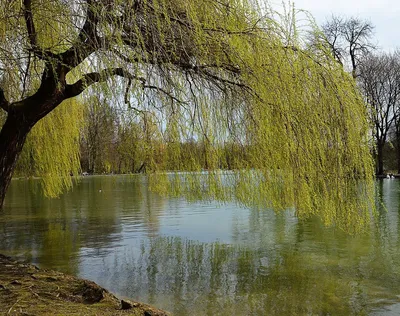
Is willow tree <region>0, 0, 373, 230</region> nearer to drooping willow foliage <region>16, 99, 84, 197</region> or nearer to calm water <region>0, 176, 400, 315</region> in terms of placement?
calm water <region>0, 176, 400, 315</region>

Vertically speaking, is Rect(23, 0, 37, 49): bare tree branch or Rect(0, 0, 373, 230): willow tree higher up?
Rect(23, 0, 37, 49): bare tree branch

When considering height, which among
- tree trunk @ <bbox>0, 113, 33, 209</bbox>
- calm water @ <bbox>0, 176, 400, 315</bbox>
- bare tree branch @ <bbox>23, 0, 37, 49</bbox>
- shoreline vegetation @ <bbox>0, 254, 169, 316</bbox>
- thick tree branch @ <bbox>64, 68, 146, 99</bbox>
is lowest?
calm water @ <bbox>0, 176, 400, 315</bbox>

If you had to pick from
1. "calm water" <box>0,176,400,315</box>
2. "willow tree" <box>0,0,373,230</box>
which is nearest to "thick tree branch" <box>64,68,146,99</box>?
"willow tree" <box>0,0,373,230</box>

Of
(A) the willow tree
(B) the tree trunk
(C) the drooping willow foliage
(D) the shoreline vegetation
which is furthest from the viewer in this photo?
(C) the drooping willow foliage

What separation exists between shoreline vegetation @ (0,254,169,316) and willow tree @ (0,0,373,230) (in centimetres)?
105

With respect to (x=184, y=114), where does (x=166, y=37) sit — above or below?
above

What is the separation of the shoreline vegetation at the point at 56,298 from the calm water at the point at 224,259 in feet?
1.81

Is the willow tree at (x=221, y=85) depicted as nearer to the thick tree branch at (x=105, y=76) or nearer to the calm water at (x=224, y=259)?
the thick tree branch at (x=105, y=76)

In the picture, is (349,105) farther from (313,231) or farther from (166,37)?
(313,231)

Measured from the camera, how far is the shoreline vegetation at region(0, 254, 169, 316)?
3572mm

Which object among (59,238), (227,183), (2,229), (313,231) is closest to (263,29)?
(227,183)

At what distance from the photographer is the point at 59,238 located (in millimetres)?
8688

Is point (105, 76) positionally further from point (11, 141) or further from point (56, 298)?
point (56, 298)

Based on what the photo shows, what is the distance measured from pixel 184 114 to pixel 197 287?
83.4 inches
